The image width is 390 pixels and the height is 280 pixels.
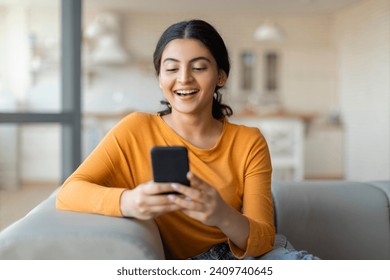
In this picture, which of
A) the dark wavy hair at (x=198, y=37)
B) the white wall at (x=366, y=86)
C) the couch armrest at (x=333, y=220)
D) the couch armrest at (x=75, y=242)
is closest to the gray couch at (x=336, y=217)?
the couch armrest at (x=333, y=220)

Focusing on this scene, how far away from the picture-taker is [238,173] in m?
1.04

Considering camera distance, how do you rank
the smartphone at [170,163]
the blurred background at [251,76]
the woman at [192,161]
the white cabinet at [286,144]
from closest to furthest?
1. the smartphone at [170,163]
2. the woman at [192,161]
3. the white cabinet at [286,144]
4. the blurred background at [251,76]

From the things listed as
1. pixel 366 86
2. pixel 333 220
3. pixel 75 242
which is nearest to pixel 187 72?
pixel 75 242

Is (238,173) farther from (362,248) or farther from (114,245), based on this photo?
(362,248)

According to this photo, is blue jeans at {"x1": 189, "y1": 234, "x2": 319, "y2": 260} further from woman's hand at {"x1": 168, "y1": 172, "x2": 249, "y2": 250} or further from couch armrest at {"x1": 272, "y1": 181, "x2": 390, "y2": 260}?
couch armrest at {"x1": 272, "y1": 181, "x2": 390, "y2": 260}

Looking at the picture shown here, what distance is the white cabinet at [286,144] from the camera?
4848mm

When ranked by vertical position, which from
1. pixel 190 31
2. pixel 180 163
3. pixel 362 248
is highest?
pixel 190 31

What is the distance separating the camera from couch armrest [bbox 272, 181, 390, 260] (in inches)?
54.1

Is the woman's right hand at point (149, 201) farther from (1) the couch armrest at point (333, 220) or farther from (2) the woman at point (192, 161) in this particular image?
(1) the couch armrest at point (333, 220)

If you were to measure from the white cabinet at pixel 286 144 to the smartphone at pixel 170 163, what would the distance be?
415 cm

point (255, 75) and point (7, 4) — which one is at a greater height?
point (7, 4)

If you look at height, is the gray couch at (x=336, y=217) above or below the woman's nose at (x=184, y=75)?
below
